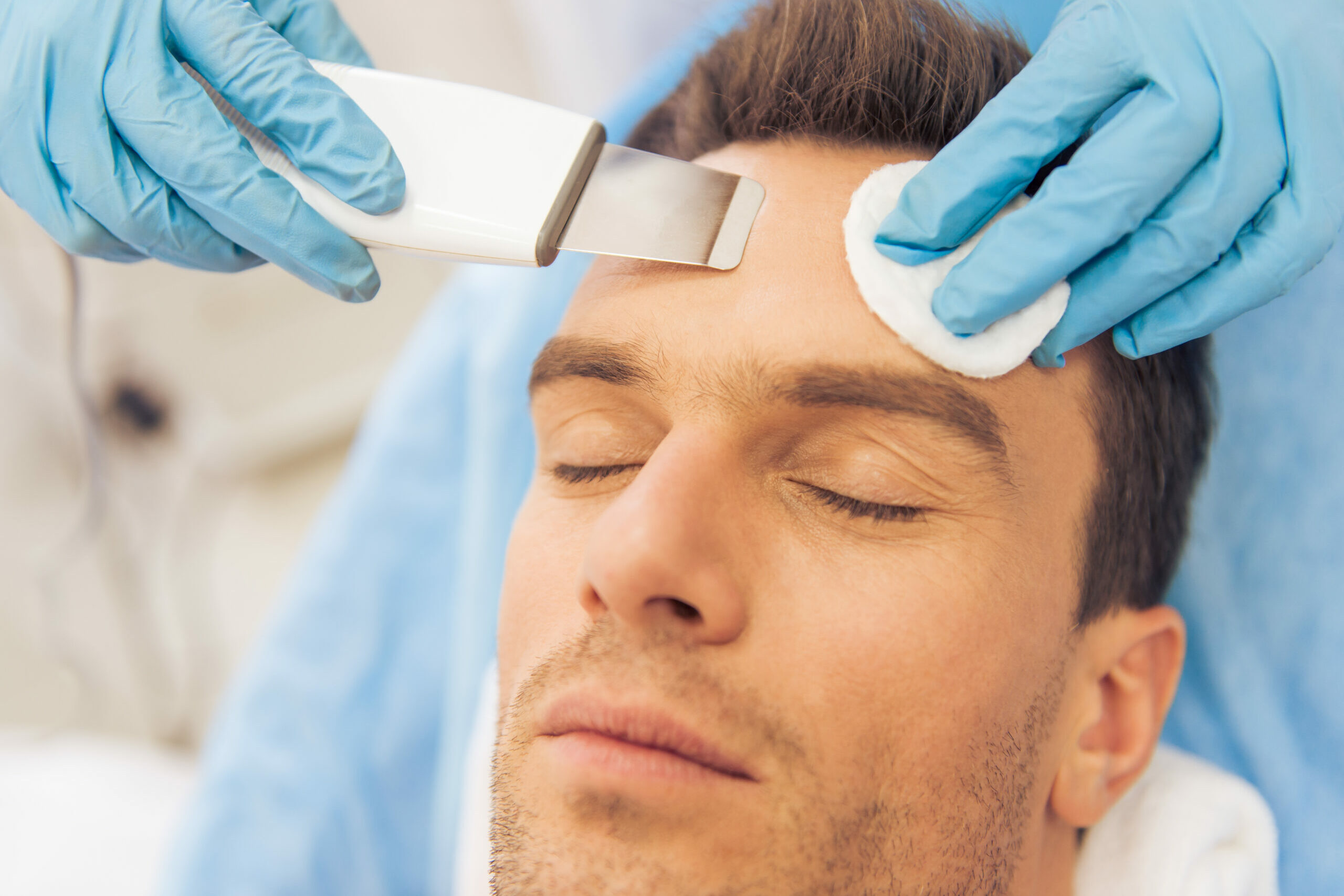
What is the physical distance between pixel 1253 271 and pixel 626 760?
634 mm

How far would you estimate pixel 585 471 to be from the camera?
86cm

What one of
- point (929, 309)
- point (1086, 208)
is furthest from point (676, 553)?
point (1086, 208)

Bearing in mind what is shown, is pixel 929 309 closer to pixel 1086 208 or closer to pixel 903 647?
pixel 1086 208

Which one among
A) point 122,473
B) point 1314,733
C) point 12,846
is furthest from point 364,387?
point 1314,733

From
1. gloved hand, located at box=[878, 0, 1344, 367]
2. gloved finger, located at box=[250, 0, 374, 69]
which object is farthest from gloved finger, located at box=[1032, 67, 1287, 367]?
gloved finger, located at box=[250, 0, 374, 69]

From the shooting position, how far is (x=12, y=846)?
4.33ft

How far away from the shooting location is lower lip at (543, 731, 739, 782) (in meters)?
0.66

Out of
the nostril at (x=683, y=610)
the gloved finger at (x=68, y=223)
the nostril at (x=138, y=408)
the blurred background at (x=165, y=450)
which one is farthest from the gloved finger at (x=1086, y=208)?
the nostril at (x=138, y=408)

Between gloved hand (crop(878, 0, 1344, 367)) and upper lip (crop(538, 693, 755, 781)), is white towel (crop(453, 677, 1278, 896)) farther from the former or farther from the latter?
gloved hand (crop(878, 0, 1344, 367))

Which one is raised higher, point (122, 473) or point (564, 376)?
point (564, 376)

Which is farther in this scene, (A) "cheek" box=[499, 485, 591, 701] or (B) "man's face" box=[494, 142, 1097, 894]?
(A) "cheek" box=[499, 485, 591, 701]

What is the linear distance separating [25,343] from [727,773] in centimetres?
169

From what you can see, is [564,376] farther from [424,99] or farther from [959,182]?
[959,182]

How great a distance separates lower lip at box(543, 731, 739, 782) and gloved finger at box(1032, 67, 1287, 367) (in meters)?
0.46
